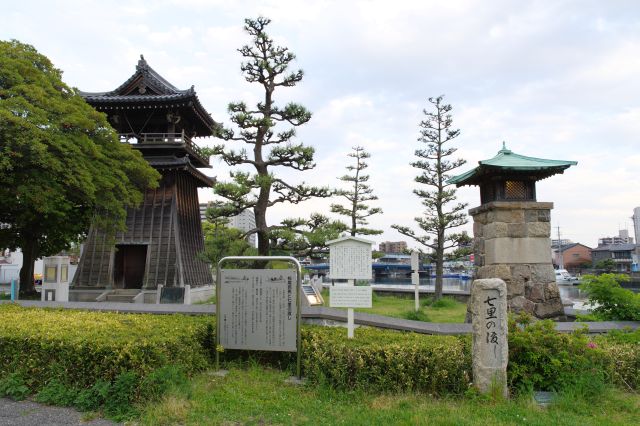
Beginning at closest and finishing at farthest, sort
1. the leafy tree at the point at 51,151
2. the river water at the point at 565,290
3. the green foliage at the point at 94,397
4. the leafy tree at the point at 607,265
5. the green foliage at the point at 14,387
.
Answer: the green foliage at the point at 94,397 < the green foliage at the point at 14,387 < the leafy tree at the point at 51,151 < the river water at the point at 565,290 < the leafy tree at the point at 607,265

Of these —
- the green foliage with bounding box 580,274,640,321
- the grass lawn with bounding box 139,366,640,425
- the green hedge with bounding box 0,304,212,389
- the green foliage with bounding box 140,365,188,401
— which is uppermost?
the green foliage with bounding box 580,274,640,321

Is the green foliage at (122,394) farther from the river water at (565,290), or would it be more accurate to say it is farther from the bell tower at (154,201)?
the bell tower at (154,201)

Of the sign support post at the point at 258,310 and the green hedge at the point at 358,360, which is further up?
the sign support post at the point at 258,310

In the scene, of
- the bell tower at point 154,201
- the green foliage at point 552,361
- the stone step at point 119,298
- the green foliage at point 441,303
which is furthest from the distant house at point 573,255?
the green foliage at point 552,361

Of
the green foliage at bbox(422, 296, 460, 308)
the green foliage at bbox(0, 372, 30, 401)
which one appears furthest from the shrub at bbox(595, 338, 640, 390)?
the green foliage at bbox(422, 296, 460, 308)

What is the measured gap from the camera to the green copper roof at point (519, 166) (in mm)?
8867

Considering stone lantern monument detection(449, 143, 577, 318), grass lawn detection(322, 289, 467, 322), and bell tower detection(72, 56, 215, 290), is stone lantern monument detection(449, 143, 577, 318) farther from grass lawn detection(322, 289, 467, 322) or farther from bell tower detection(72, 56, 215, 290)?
bell tower detection(72, 56, 215, 290)

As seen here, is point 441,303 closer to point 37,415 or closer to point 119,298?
point 119,298

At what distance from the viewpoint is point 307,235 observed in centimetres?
1200

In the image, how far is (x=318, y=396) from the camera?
503 centimetres

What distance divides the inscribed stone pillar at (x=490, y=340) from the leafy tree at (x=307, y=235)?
22.9ft

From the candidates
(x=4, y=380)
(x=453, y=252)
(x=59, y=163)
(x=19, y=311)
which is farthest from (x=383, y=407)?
(x=453, y=252)

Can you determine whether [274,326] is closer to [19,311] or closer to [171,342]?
[171,342]

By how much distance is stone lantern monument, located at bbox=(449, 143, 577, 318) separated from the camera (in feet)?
29.3
